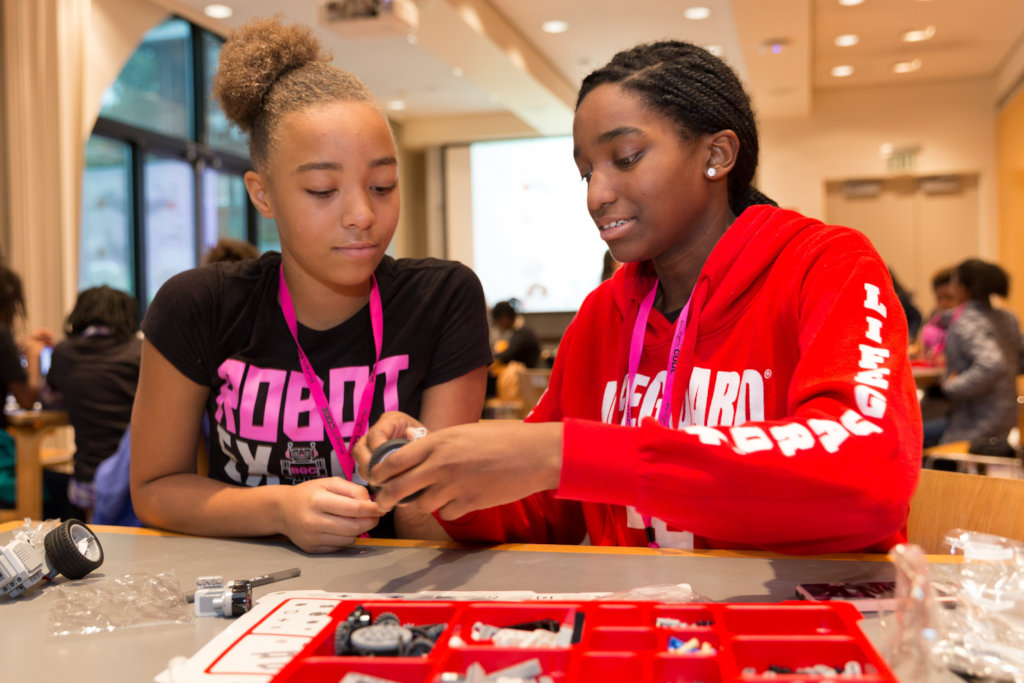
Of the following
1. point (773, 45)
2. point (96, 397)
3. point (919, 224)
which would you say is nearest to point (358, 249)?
point (96, 397)

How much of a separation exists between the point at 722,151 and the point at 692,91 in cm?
10

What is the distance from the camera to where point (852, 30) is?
7.51m

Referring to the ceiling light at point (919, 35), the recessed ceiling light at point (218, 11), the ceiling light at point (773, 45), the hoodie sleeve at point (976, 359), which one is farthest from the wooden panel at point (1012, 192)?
the recessed ceiling light at point (218, 11)

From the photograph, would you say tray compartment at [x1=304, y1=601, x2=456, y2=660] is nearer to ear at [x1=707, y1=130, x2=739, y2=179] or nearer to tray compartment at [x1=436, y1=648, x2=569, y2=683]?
tray compartment at [x1=436, y1=648, x2=569, y2=683]

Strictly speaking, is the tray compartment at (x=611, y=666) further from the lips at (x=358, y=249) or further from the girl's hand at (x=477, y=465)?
the lips at (x=358, y=249)

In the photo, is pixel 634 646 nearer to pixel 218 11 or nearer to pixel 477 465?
pixel 477 465

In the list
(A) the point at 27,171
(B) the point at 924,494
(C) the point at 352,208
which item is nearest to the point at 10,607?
(C) the point at 352,208

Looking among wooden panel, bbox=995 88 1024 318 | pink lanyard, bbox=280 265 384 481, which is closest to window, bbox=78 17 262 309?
pink lanyard, bbox=280 265 384 481

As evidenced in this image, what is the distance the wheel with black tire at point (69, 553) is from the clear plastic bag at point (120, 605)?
4cm

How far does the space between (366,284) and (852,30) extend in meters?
7.24

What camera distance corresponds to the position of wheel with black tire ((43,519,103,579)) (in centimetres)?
112

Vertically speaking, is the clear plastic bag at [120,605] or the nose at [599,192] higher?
the nose at [599,192]

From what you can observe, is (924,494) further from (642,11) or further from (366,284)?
(642,11)

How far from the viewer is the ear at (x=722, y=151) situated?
4.26ft
